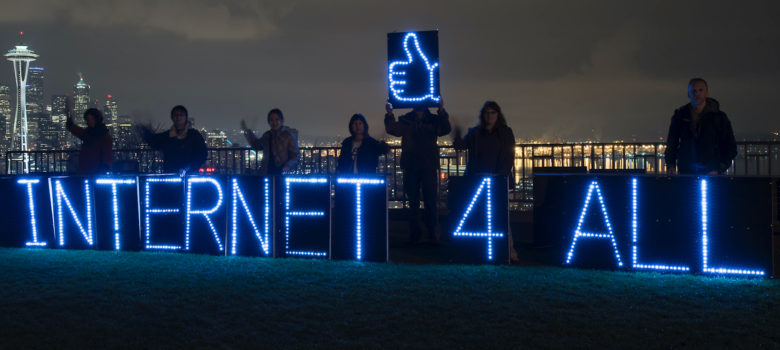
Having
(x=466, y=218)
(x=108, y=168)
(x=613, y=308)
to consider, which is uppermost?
(x=108, y=168)

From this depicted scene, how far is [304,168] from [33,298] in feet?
29.8

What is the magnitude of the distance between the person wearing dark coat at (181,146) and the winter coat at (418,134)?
277 centimetres

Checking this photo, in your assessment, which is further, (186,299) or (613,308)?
(186,299)

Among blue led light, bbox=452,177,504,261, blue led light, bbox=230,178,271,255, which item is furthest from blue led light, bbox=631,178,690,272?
blue led light, bbox=230,178,271,255

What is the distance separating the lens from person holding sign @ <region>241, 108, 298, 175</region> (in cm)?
970

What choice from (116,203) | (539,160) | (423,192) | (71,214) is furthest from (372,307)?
(539,160)

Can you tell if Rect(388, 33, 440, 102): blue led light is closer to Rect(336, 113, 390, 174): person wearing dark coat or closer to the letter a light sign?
the letter a light sign

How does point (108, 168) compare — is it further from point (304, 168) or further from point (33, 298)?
point (304, 168)

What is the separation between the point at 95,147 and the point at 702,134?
8429mm

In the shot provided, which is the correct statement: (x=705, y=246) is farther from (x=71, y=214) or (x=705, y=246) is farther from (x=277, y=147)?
(x=71, y=214)

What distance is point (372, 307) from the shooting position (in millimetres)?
5672

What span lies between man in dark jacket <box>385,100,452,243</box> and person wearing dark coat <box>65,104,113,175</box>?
14.4 ft

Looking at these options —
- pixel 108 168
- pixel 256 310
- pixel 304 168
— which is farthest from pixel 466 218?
pixel 304 168

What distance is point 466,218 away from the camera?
774cm
